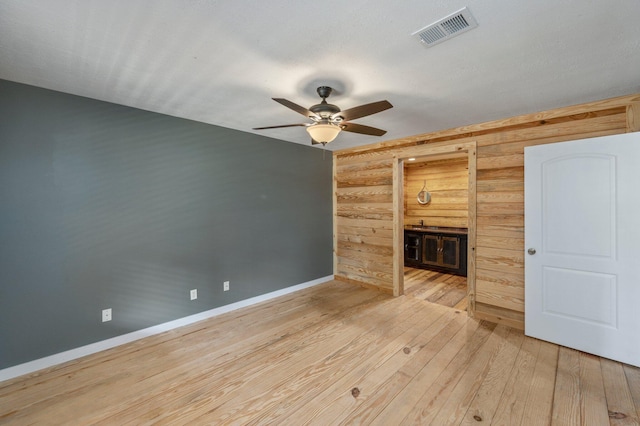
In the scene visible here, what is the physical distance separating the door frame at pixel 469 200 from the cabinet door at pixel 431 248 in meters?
1.64

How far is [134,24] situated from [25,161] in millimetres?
1751

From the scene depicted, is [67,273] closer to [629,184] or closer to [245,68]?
[245,68]

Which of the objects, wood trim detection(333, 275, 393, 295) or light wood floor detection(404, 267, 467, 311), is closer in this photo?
light wood floor detection(404, 267, 467, 311)

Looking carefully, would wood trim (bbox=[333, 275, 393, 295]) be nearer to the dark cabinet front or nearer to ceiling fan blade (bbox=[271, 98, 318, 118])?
the dark cabinet front

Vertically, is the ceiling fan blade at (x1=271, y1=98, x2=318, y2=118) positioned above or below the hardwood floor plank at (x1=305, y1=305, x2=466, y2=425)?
above

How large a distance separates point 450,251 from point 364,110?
423 cm

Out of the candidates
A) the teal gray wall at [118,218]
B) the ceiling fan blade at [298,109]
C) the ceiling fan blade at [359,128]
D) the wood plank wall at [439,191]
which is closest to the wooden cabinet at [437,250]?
the wood plank wall at [439,191]

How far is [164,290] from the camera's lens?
118 inches

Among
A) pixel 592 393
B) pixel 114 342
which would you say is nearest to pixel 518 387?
pixel 592 393

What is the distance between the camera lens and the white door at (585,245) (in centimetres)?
232

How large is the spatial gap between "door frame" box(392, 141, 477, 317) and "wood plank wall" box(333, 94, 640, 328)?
0.05m

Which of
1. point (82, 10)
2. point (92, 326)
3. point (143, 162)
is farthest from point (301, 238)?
point (82, 10)

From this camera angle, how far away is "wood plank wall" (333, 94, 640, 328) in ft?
8.59

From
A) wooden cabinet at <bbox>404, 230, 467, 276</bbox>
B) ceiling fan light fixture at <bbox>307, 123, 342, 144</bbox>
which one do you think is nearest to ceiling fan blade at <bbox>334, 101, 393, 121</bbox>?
ceiling fan light fixture at <bbox>307, 123, 342, 144</bbox>
